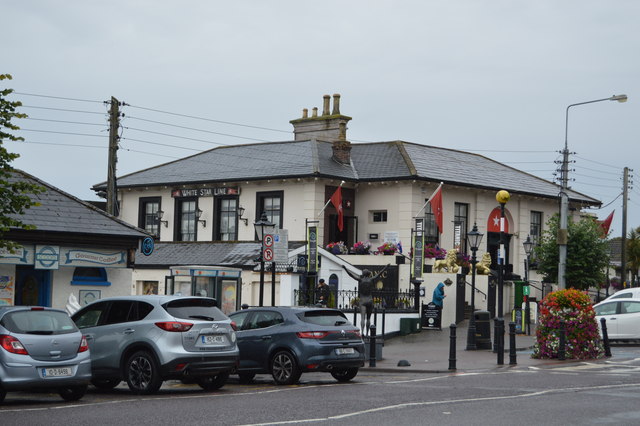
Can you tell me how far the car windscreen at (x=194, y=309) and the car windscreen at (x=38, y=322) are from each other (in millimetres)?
1824

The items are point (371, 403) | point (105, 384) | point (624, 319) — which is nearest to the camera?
point (371, 403)

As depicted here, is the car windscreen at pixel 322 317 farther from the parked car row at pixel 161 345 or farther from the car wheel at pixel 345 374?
the car wheel at pixel 345 374

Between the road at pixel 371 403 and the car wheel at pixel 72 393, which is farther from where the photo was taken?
the car wheel at pixel 72 393

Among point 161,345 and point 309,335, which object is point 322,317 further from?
point 161,345

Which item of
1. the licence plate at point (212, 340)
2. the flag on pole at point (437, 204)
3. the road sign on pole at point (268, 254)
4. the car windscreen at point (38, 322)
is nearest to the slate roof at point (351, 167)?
the flag on pole at point (437, 204)

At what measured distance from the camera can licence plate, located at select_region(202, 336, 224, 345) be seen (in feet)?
54.1

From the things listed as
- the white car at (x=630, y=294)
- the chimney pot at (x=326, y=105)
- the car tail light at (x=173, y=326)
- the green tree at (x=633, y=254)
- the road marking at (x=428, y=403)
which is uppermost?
the chimney pot at (x=326, y=105)

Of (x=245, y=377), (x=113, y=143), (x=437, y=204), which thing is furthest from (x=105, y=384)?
(x=437, y=204)

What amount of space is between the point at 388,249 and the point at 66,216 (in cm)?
1849

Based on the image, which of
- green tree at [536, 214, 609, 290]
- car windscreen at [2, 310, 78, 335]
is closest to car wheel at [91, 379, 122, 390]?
car windscreen at [2, 310, 78, 335]

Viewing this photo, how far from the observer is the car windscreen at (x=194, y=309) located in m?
16.6

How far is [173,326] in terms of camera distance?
16234mm

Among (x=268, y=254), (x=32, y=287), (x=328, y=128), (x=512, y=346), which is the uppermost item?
(x=328, y=128)

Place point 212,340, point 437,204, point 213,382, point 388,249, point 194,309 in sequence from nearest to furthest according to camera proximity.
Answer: point 212,340 → point 194,309 → point 213,382 → point 437,204 → point 388,249
